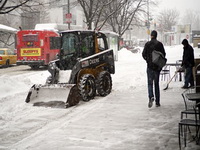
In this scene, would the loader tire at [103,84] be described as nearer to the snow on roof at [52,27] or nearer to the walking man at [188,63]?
the walking man at [188,63]

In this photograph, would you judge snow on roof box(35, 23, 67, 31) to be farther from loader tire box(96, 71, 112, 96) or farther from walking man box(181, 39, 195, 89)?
walking man box(181, 39, 195, 89)

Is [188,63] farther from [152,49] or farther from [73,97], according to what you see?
[73,97]

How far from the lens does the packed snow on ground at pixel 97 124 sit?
5348 millimetres

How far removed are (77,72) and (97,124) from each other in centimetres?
292

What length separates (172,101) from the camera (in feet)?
28.9

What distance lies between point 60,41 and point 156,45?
3896 mm

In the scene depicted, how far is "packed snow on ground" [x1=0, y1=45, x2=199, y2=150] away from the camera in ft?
17.5

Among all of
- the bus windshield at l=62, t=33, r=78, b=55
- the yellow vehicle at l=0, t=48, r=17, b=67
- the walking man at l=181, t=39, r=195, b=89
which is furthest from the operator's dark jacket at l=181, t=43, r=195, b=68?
the yellow vehicle at l=0, t=48, r=17, b=67

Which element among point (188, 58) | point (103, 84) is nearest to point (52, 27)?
point (103, 84)

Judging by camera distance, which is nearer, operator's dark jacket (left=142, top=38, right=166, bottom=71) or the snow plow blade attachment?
operator's dark jacket (left=142, top=38, right=166, bottom=71)

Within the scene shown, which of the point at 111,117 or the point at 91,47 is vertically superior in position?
the point at 91,47

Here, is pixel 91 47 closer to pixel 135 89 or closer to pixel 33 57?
pixel 135 89

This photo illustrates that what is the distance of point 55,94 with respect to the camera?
28.9 feet

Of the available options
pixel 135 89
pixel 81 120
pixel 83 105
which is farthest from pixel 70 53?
pixel 81 120
